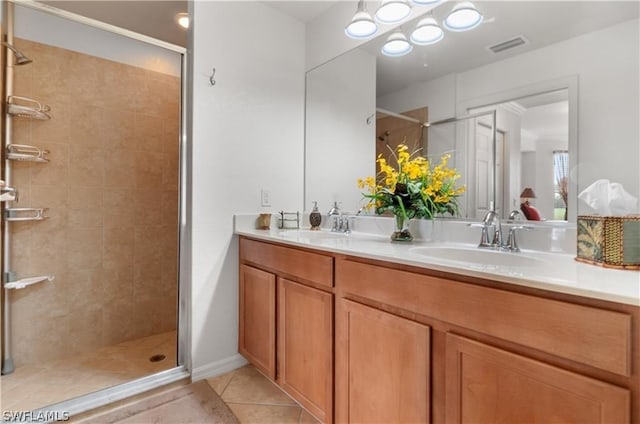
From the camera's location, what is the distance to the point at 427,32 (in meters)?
1.58

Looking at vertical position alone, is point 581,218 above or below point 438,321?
above

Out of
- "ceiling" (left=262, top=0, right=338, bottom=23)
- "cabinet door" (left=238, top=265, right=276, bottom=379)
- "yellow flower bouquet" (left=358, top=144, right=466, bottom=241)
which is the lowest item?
"cabinet door" (left=238, top=265, right=276, bottom=379)

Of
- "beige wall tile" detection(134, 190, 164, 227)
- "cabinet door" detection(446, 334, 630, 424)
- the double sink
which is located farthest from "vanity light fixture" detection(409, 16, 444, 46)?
"beige wall tile" detection(134, 190, 164, 227)

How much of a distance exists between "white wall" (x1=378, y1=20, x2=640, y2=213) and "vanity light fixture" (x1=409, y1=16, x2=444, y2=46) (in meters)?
0.40

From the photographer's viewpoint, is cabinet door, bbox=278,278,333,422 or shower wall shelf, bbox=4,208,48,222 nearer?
cabinet door, bbox=278,278,333,422

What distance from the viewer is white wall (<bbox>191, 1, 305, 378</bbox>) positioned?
181cm

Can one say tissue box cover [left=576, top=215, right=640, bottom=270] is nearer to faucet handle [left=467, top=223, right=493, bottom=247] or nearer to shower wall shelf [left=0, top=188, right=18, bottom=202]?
faucet handle [left=467, top=223, right=493, bottom=247]

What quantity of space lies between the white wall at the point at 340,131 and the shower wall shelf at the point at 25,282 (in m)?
1.72

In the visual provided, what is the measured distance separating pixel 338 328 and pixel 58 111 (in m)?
2.23

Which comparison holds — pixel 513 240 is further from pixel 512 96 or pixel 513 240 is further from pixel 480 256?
pixel 512 96

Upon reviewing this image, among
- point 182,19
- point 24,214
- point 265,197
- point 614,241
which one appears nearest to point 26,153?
point 24,214

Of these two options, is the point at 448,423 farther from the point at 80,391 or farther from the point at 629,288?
the point at 80,391

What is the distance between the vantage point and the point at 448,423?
89 cm

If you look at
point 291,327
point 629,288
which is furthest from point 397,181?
point 629,288
